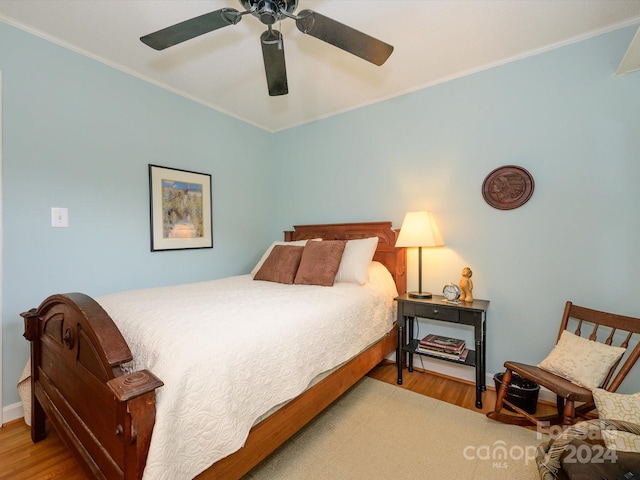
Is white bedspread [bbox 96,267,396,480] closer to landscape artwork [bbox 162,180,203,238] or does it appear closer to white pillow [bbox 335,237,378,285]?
white pillow [bbox 335,237,378,285]

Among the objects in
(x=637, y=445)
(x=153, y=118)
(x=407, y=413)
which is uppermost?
(x=153, y=118)

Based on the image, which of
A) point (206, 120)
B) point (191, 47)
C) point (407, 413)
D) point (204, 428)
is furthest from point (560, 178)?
point (206, 120)

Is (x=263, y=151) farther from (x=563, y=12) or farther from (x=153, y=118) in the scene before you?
Answer: (x=563, y=12)

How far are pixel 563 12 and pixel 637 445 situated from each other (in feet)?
7.49

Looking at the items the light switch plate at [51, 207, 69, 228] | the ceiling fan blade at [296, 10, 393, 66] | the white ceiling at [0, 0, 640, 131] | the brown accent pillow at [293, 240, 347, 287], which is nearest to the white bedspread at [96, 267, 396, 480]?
the brown accent pillow at [293, 240, 347, 287]

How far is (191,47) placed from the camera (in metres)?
2.13

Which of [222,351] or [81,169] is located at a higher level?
[81,169]

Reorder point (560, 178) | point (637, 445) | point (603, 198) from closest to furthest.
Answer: point (637, 445) → point (603, 198) → point (560, 178)

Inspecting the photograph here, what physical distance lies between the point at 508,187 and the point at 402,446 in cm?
195

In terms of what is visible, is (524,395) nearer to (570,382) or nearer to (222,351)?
(570,382)

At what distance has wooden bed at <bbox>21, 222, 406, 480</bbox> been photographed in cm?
92

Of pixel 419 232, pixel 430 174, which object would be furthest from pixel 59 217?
pixel 430 174

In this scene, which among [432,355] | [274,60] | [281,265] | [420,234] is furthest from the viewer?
[281,265]

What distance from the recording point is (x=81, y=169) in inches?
85.4
